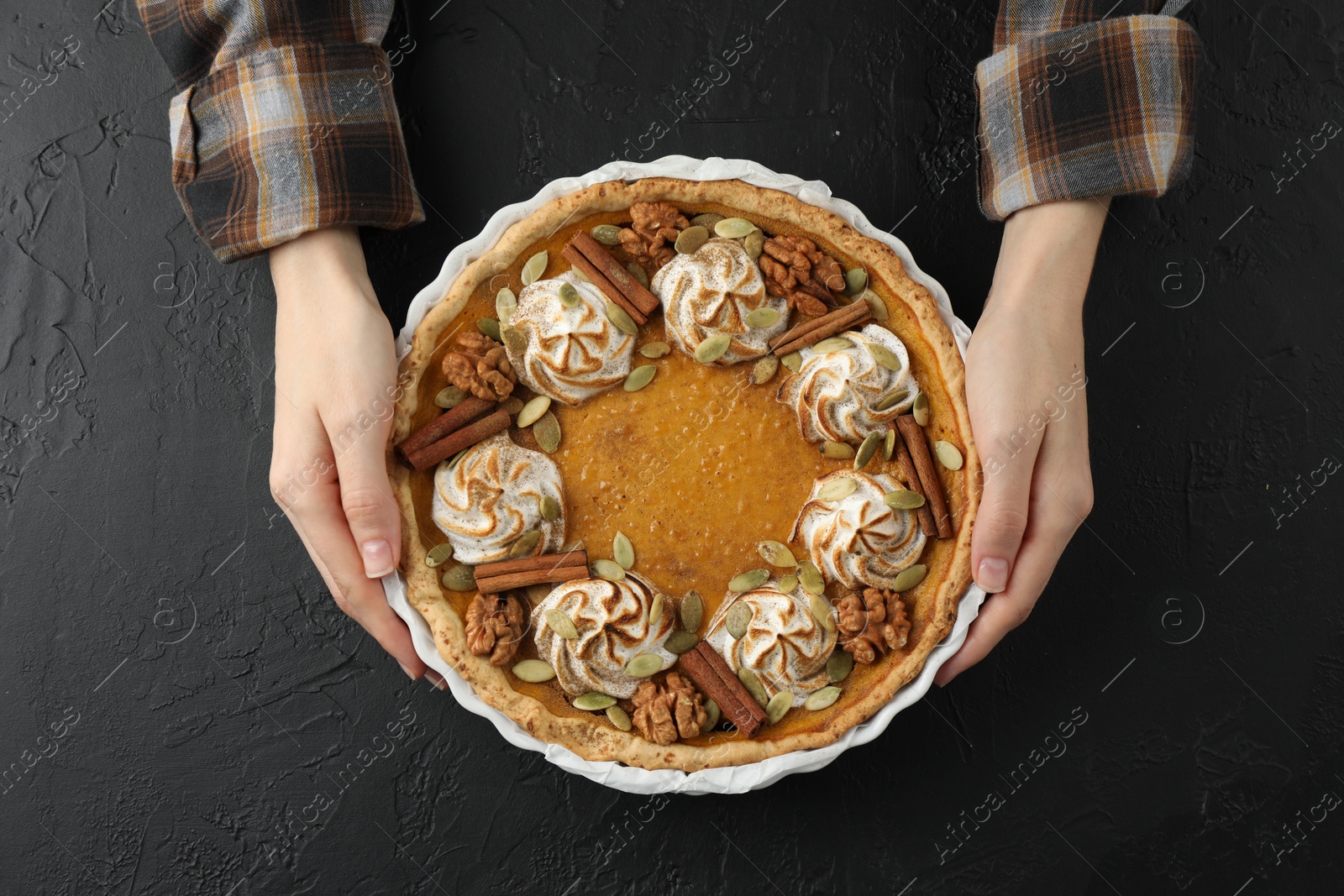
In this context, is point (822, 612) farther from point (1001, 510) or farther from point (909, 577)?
point (1001, 510)

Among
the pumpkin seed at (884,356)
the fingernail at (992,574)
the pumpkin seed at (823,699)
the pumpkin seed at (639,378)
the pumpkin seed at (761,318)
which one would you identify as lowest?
the pumpkin seed at (823,699)

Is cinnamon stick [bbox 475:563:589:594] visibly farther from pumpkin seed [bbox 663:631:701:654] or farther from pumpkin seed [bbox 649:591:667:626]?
pumpkin seed [bbox 663:631:701:654]

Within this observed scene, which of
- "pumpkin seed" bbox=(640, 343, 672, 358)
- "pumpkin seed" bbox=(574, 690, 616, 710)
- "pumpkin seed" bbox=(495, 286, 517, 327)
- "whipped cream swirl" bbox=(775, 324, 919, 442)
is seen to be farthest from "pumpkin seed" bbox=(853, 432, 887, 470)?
"pumpkin seed" bbox=(495, 286, 517, 327)

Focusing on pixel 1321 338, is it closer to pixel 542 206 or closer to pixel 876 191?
pixel 876 191

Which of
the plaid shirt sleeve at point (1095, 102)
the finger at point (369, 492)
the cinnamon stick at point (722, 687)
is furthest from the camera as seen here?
the plaid shirt sleeve at point (1095, 102)

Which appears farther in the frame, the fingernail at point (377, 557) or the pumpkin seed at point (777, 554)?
the pumpkin seed at point (777, 554)

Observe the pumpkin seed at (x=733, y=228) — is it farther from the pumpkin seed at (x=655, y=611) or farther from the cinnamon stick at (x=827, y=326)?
the pumpkin seed at (x=655, y=611)

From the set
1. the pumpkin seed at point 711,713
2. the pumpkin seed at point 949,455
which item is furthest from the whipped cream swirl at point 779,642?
the pumpkin seed at point 949,455
